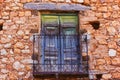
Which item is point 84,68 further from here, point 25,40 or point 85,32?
point 25,40

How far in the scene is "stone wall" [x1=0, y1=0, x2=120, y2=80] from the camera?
26.1ft

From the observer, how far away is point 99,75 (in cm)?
796

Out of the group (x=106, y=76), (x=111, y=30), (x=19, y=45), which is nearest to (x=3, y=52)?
(x=19, y=45)

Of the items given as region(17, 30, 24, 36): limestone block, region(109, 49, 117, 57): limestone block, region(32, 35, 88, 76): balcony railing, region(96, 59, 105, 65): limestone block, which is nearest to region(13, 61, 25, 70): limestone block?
region(32, 35, 88, 76): balcony railing

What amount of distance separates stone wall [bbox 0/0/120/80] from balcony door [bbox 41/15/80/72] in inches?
9.5

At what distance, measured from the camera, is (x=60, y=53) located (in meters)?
8.11

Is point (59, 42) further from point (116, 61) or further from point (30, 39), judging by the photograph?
point (116, 61)

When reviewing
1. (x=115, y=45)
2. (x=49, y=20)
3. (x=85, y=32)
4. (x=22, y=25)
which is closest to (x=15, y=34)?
(x=22, y=25)

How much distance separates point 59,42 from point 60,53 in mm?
230

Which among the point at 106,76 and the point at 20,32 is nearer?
the point at 106,76

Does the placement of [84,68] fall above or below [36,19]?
below

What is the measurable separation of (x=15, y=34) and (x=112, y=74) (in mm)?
2100

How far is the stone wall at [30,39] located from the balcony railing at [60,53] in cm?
14

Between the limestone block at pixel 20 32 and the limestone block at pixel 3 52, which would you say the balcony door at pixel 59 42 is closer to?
the limestone block at pixel 20 32
